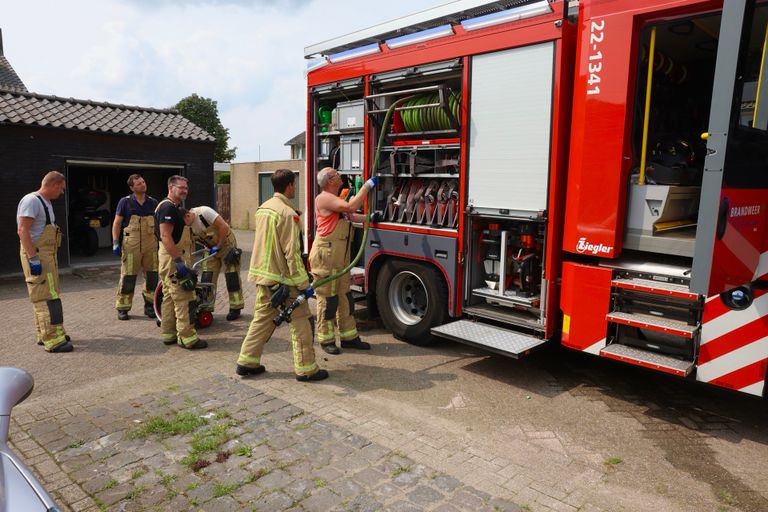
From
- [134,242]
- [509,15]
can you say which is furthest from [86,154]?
[509,15]

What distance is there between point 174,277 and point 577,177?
4226 millimetres

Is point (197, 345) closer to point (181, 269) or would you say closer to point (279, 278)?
point (181, 269)

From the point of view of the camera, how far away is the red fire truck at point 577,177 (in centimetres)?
362

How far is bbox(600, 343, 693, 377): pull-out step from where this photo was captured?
3964mm

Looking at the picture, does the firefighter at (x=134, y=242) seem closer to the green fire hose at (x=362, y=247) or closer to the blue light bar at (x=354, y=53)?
the blue light bar at (x=354, y=53)

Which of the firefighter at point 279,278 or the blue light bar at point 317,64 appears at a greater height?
the blue light bar at point 317,64

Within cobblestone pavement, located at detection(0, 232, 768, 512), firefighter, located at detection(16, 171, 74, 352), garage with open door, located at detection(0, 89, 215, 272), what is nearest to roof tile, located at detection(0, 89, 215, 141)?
garage with open door, located at detection(0, 89, 215, 272)

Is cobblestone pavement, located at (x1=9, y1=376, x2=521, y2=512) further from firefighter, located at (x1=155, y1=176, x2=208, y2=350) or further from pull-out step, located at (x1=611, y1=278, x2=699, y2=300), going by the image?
pull-out step, located at (x1=611, y1=278, x2=699, y2=300)

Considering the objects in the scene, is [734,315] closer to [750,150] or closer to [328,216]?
[750,150]

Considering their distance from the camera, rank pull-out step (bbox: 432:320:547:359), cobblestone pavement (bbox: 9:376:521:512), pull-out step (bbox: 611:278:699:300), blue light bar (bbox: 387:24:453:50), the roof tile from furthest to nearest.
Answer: the roof tile < blue light bar (bbox: 387:24:453:50) < pull-out step (bbox: 432:320:547:359) < pull-out step (bbox: 611:278:699:300) < cobblestone pavement (bbox: 9:376:521:512)

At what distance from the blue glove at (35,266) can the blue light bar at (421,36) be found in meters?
4.33

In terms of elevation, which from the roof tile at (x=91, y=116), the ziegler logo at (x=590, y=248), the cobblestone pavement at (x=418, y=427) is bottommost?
the cobblestone pavement at (x=418, y=427)

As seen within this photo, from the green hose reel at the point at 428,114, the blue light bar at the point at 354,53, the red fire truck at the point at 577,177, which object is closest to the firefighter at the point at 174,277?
the red fire truck at the point at 577,177

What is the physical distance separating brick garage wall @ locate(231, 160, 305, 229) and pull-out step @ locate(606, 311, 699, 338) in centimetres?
1685
